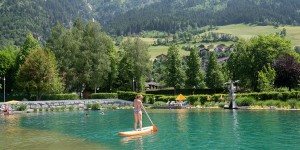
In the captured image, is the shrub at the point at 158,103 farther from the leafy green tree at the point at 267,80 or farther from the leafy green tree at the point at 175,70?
the leafy green tree at the point at 175,70

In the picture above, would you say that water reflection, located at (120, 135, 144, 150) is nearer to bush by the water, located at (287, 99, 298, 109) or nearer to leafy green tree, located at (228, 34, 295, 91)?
bush by the water, located at (287, 99, 298, 109)

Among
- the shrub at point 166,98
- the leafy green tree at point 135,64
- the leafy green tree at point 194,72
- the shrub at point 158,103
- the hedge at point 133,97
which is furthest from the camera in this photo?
the leafy green tree at point 194,72

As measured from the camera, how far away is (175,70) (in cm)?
8712

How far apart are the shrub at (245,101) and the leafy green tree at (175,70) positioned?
1401 inches

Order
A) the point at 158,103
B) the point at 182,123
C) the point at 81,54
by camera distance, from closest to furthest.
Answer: the point at 182,123 < the point at 158,103 < the point at 81,54

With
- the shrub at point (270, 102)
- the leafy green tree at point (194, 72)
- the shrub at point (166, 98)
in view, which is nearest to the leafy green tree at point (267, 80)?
the shrub at point (270, 102)

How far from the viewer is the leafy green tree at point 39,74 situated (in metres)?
65.8

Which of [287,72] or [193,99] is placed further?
[287,72]

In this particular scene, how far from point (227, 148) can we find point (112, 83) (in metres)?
68.5

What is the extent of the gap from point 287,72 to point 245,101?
16.8 metres

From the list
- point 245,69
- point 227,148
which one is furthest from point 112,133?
point 245,69

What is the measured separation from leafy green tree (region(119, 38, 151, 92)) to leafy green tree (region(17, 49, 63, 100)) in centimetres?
2067

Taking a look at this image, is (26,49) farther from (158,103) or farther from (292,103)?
(292,103)

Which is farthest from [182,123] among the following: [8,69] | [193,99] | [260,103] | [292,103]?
[8,69]
